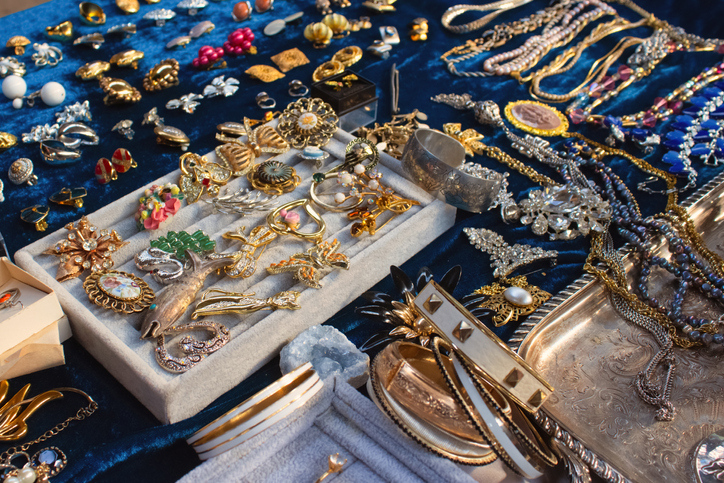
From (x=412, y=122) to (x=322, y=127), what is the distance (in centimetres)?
53

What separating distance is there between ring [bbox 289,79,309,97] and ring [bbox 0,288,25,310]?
1700 mm

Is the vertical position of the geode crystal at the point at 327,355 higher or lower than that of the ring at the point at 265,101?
lower

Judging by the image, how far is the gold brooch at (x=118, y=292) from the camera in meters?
1.82

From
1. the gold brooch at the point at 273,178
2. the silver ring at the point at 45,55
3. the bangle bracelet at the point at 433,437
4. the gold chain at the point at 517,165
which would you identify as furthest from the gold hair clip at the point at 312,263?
the silver ring at the point at 45,55

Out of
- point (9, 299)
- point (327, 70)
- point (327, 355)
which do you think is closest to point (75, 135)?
point (9, 299)

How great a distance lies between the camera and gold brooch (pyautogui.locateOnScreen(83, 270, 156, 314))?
5.97 ft

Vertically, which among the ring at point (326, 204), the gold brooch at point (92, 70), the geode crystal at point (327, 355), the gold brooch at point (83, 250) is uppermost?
the gold brooch at point (92, 70)

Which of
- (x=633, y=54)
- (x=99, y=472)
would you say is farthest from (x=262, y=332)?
(x=633, y=54)

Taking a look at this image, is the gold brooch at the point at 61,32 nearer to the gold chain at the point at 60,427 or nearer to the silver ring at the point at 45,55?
the silver ring at the point at 45,55

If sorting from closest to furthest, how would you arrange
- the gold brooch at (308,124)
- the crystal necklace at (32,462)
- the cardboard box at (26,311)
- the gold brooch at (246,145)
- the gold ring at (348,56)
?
the crystal necklace at (32,462) < the cardboard box at (26,311) < the gold brooch at (246,145) < the gold brooch at (308,124) < the gold ring at (348,56)

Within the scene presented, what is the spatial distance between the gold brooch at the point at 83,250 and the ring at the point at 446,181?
1144 mm

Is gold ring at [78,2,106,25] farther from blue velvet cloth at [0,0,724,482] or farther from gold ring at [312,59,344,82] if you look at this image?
gold ring at [312,59,344,82]

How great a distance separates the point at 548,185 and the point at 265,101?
4.69ft

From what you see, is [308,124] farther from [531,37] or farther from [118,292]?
[531,37]
